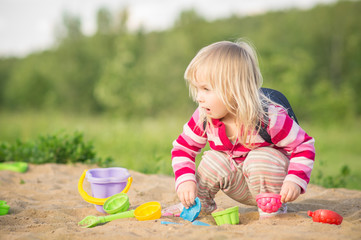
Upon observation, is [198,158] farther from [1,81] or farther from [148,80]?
[1,81]

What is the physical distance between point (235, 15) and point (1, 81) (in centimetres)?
2098

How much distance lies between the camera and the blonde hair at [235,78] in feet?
6.29

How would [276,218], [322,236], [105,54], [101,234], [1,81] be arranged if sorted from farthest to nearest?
[1,81]
[105,54]
[276,218]
[101,234]
[322,236]

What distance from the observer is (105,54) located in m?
25.9

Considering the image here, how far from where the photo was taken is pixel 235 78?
1924mm

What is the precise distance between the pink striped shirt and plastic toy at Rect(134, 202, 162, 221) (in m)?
0.19

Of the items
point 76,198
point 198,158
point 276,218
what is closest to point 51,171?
point 76,198

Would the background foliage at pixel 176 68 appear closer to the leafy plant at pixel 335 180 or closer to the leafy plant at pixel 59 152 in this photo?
the leafy plant at pixel 59 152

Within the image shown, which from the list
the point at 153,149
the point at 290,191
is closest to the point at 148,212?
the point at 290,191

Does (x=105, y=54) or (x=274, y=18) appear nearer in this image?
(x=105, y=54)

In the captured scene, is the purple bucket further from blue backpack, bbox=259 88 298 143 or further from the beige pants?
blue backpack, bbox=259 88 298 143

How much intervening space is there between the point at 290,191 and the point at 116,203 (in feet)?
3.53

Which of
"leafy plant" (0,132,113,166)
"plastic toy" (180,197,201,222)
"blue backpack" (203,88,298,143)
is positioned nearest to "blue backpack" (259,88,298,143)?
"blue backpack" (203,88,298,143)

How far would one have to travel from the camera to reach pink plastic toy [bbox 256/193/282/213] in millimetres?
1878
